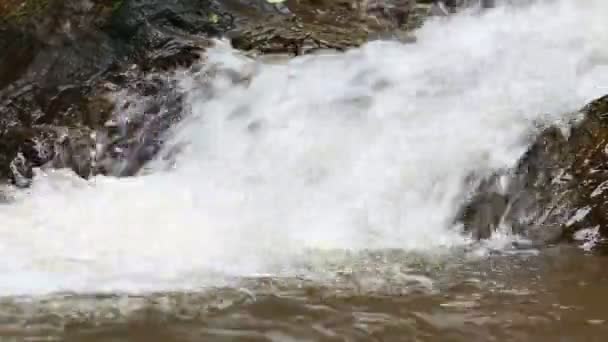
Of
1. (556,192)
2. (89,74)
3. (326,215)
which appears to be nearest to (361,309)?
(326,215)

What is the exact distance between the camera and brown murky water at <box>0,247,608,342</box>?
4.13m

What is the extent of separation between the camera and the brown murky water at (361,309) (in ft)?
13.5

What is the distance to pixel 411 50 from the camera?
289 inches

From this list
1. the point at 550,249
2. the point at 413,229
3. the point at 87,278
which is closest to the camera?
the point at 87,278

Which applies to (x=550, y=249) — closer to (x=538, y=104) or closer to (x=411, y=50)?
(x=538, y=104)

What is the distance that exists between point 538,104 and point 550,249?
137 centimetres

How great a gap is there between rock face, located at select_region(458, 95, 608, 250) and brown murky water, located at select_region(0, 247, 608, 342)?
14.7 inches

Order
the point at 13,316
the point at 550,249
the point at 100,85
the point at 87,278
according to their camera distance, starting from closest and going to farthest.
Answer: the point at 13,316 → the point at 87,278 → the point at 550,249 → the point at 100,85

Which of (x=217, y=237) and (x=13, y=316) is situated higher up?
(x=217, y=237)

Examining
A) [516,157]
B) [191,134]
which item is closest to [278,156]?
[191,134]

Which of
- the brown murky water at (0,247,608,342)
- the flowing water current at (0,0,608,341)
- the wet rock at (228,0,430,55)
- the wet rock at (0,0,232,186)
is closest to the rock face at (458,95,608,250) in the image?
the flowing water current at (0,0,608,341)

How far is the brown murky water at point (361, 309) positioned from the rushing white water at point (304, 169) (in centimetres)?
25

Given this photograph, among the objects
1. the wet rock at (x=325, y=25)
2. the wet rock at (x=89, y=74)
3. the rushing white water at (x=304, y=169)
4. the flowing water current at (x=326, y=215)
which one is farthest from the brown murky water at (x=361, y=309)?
the wet rock at (x=325, y=25)

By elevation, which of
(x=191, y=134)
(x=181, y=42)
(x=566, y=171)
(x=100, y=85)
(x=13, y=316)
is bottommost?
(x=13, y=316)
